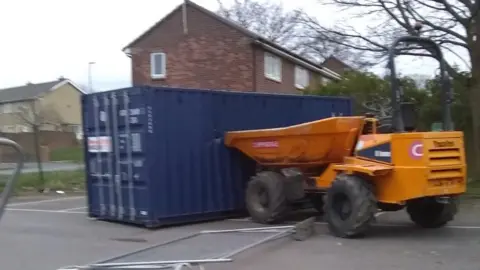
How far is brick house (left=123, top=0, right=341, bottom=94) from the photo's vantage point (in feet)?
113

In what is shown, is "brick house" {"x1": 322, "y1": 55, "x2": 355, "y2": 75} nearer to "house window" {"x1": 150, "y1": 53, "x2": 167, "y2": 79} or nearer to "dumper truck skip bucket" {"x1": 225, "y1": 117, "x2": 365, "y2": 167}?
"house window" {"x1": 150, "y1": 53, "x2": 167, "y2": 79}

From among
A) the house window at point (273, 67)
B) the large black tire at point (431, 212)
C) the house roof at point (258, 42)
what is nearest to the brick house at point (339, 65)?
the house roof at point (258, 42)

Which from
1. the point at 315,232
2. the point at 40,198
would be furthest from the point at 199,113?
the point at 40,198

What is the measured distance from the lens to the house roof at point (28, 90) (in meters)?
68.5

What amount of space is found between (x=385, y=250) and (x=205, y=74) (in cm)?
2564

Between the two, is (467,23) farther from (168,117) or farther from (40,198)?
(40,198)

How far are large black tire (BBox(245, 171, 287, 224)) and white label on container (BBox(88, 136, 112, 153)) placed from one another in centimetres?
297

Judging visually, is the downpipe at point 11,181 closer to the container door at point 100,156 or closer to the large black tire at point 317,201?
the container door at point 100,156

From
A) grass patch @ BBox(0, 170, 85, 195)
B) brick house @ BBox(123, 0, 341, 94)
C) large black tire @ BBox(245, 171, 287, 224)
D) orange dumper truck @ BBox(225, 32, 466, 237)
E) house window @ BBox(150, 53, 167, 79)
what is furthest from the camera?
house window @ BBox(150, 53, 167, 79)

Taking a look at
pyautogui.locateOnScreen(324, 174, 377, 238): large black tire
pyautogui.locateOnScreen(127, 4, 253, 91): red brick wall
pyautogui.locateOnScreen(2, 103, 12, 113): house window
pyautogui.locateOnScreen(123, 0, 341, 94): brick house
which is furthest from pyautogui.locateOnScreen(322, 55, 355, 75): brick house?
pyautogui.locateOnScreen(2, 103, 12, 113): house window

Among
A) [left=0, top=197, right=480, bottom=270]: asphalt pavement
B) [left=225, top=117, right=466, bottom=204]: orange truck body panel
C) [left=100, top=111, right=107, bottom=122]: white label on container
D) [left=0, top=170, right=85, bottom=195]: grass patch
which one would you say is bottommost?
[left=0, top=197, right=480, bottom=270]: asphalt pavement

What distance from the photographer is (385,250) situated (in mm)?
10797

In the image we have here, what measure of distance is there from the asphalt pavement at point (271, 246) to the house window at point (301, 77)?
2322cm

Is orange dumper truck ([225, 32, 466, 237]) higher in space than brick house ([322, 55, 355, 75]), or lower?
lower
